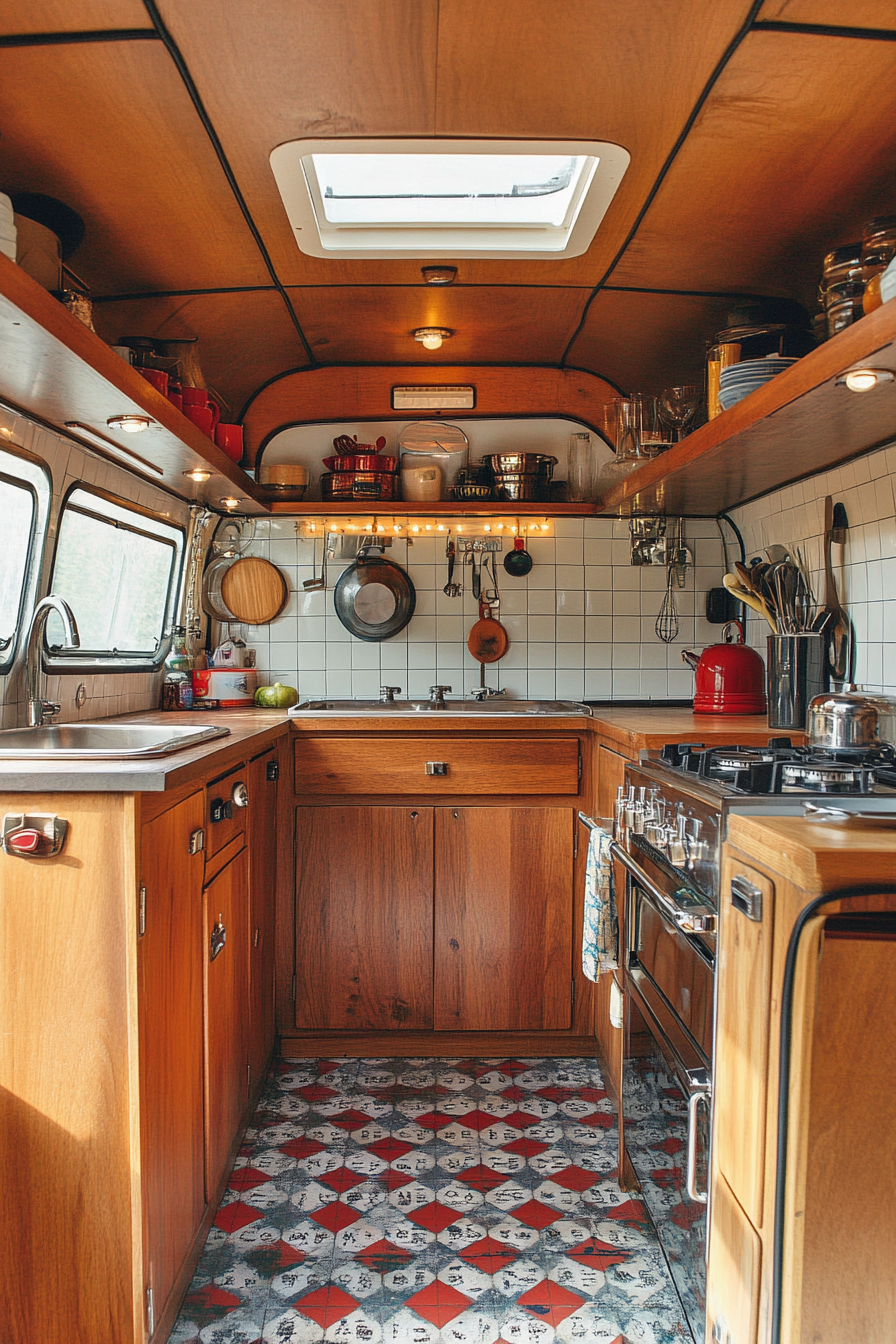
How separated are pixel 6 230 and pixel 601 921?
5.82 feet

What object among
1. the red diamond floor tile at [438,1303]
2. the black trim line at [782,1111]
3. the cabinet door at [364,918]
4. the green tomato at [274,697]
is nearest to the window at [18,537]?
the cabinet door at [364,918]

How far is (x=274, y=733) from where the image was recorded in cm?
256

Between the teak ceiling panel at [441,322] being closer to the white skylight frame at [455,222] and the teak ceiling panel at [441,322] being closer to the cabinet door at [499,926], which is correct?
the white skylight frame at [455,222]

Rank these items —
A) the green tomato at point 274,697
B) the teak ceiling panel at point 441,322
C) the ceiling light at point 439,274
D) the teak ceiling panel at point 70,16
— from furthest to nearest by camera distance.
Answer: the green tomato at point 274,697
the teak ceiling panel at point 441,322
the ceiling light at point 439,274
the teak ceiling panel at point 70,16

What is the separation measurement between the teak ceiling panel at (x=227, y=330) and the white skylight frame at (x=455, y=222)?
1.52 feet

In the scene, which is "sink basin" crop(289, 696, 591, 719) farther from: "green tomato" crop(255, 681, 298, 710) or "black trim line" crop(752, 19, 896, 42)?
"black trim line" crop(752, 19, 896, 42)

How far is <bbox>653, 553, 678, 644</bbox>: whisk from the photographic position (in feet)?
11.7

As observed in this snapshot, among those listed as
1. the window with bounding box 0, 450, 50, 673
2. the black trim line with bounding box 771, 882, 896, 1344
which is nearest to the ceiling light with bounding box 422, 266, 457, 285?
the window with bounding box 0, 450, 50, 673

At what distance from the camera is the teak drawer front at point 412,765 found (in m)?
2.81

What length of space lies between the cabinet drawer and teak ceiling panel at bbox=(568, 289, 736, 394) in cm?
185

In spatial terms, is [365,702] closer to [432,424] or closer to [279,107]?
[432,424]

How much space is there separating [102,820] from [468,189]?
5.75ft

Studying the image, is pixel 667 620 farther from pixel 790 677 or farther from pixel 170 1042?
pixel 170 1042

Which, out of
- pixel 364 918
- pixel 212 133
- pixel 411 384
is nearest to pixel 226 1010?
pixel 364 918
